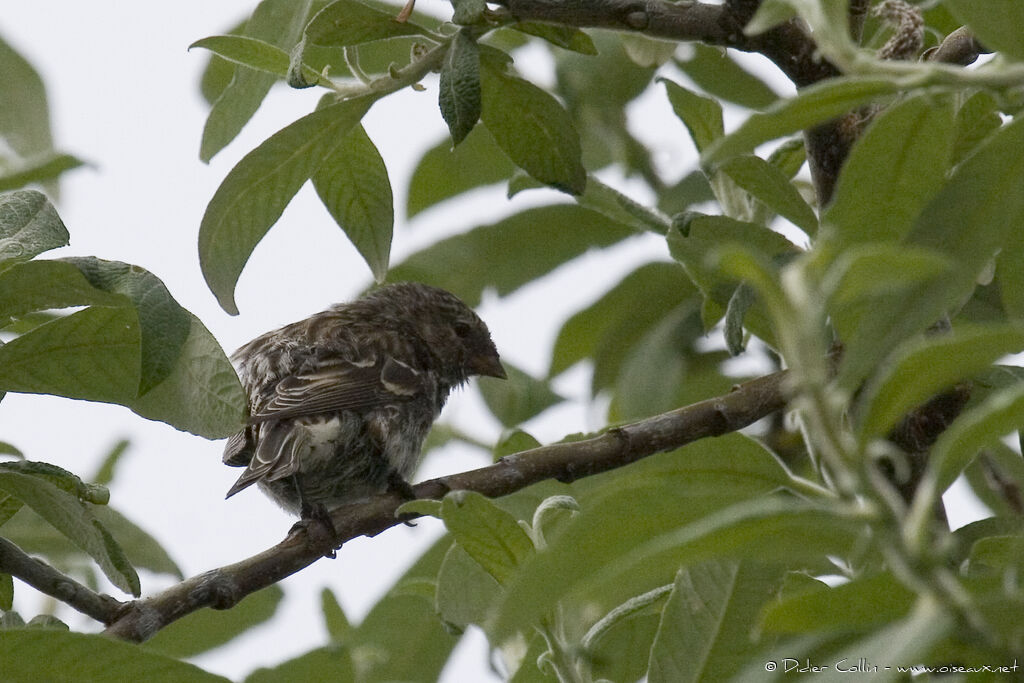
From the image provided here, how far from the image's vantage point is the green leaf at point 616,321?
4.70 metres

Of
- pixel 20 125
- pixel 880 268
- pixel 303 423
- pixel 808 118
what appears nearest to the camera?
pixel 880 268

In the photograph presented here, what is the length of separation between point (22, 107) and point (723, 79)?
2395 millimetres

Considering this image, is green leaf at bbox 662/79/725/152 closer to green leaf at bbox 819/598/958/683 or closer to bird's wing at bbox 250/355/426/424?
bird's wing at bbox 250/355/426/424

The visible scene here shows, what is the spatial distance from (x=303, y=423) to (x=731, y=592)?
9.06 feet

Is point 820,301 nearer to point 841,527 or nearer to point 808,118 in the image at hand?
point 841,527

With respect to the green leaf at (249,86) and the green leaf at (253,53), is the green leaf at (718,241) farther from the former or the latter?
the green leaf at (249,86)

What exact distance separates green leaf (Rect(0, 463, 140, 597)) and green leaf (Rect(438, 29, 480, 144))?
1.01m

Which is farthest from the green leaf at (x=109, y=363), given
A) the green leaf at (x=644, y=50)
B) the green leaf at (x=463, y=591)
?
the green leaf at (x=644, y=50)

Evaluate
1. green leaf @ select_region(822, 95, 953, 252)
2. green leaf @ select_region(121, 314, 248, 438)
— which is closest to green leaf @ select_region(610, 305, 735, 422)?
green leaf @ select_region(121, 314, 248, 438)

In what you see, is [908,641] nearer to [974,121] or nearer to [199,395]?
[199,395]

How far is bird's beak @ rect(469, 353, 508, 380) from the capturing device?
593cm

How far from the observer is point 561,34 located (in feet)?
9.29

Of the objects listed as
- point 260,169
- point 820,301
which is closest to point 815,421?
point 820,301

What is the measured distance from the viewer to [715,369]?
4715 millimetres
